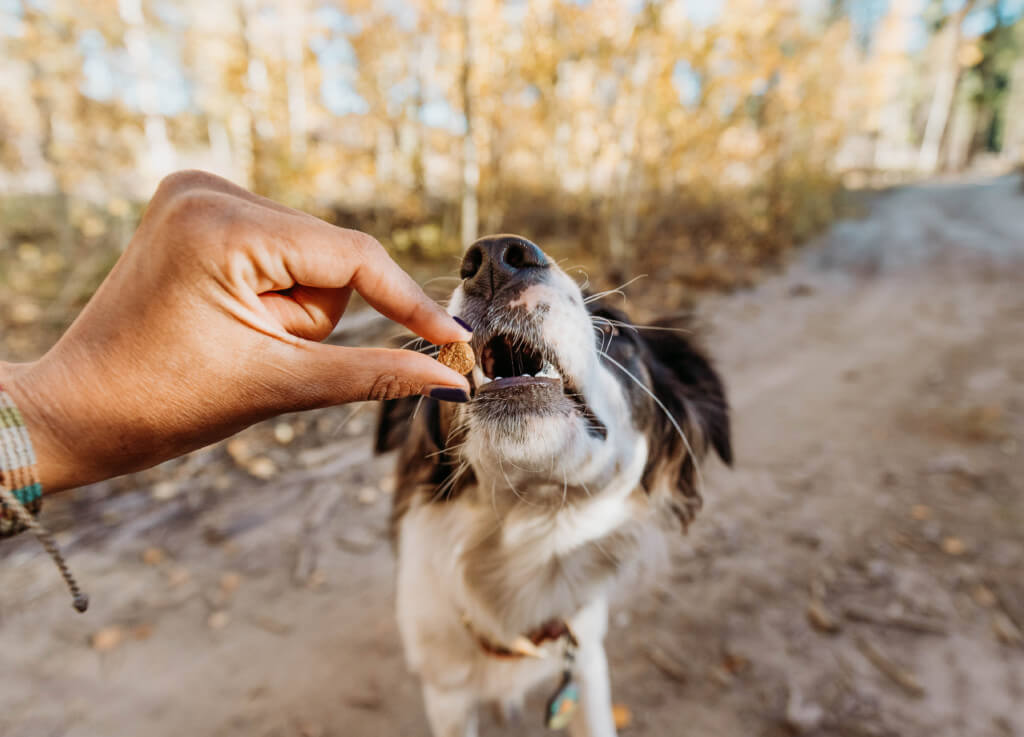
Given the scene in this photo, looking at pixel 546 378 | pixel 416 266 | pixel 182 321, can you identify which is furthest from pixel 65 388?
pixel 416 266

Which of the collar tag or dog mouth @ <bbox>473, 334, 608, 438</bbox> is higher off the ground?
dog mouth @ <bbox>473, 334, 608, 438</bbox>

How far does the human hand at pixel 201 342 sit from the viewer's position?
2.93ft

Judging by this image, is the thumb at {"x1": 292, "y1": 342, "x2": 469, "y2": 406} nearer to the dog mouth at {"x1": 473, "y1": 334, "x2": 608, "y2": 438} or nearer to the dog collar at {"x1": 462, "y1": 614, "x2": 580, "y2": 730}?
the dog mouth at {"x1": 473, "y1": 334, "x2": 608, "y2": 438}

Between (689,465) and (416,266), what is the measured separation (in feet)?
22.8

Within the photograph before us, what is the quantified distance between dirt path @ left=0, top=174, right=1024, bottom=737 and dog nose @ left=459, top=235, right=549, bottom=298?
204 centimetres

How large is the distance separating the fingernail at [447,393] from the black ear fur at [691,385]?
1.18 m

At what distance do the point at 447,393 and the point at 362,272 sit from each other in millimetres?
297

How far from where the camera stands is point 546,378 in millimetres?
1456

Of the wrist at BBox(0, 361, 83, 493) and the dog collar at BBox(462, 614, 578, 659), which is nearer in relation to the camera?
the wrist at BBox(0, 361, 83, 493)

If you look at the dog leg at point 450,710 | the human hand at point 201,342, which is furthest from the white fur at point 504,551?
the human hand at point 201,342

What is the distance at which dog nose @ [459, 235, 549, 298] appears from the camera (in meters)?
1.36

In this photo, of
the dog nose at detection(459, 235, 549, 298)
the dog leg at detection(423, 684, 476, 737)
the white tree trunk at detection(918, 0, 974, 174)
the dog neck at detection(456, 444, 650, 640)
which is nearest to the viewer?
the dog nose at detection(459, 235, 549, 298)

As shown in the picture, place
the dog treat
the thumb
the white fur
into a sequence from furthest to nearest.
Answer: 1. the white fur
2. the dog treat
3. the thumb

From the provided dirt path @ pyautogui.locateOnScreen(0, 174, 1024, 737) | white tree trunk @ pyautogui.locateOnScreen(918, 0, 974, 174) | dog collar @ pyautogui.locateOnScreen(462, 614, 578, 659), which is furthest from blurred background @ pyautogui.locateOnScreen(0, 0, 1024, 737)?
white tree trunk @ pyautogui.locateOnScreen(918, 0, 974, 174)
